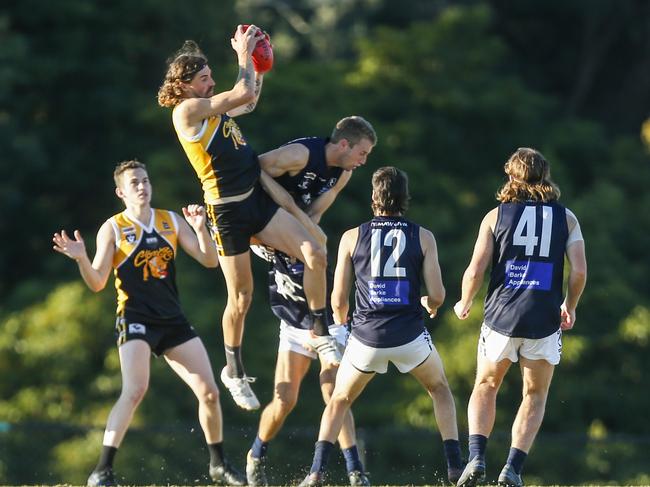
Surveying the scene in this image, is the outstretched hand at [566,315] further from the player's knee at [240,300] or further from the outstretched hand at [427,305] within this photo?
the player's knee at [240,300]

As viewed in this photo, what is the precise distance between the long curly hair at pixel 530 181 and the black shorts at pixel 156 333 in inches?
94.1

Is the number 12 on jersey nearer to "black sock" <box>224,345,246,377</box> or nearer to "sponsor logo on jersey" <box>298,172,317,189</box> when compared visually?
"sponsor logo on jersey" <box>298,172,317,189</box>

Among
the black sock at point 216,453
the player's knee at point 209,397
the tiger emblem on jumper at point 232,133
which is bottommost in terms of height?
the black sock at point 216,453

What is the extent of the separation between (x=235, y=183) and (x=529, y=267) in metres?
1.99

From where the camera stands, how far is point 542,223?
328 inches

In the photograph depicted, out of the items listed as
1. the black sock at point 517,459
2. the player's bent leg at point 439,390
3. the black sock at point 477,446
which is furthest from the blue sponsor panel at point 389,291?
the black sock at point 517,459

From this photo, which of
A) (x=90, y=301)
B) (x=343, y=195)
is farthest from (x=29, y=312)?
(x=343, y=195)

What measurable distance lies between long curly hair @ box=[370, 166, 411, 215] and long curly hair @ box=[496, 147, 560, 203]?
0.64m

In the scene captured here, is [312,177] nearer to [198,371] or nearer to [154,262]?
[154,262]

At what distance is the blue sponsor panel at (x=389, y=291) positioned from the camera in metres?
8.40

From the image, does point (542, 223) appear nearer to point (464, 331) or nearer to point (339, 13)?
point (464, 331)

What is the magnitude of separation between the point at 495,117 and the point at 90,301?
788cm

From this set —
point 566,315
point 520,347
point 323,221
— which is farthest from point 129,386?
point 323,221

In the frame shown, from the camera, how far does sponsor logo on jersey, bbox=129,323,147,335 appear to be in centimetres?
912
